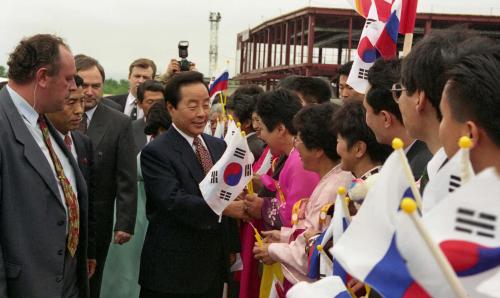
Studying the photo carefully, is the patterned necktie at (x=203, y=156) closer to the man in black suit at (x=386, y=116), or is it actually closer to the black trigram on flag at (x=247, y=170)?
the black trigram on flag at (x=247, y=170)

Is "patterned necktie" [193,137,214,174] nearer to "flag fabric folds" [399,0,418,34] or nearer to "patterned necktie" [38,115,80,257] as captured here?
"patterned necktie" [38,115,80,257]

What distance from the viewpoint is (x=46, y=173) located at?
3.00 meters

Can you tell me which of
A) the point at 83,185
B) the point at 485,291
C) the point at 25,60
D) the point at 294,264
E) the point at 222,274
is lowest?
the point at 222,274

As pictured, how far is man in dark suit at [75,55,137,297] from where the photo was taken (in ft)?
15.7

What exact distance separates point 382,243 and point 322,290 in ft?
1.79

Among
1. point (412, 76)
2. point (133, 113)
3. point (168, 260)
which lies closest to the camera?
point (412, 76)

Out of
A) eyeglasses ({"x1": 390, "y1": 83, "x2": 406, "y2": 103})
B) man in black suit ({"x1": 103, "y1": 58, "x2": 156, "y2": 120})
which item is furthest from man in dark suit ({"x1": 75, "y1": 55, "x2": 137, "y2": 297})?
eyeglasses ({"x1": 390, "y1": 83, "x2": 406, "y2": 103})

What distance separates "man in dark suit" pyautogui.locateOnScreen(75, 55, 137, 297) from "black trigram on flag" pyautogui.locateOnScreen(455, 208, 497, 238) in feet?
12.3

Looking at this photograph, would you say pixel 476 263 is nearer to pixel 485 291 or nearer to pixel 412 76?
pixel 485 291

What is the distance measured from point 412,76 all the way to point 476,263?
97cm

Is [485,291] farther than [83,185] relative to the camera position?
No

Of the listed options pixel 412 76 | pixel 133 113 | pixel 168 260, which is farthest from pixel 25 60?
pixel 133 113

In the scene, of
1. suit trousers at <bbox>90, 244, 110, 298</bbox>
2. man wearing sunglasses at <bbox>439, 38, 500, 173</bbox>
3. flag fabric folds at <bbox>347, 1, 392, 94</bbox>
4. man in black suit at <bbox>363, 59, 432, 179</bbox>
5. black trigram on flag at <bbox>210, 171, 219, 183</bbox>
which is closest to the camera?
man wearing sunglasses at <bbox>439, 38, 500, 173</bbox>

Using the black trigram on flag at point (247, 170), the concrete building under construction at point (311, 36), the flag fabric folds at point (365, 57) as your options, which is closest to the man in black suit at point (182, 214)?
the black trigram on flag at point (247, 170)
